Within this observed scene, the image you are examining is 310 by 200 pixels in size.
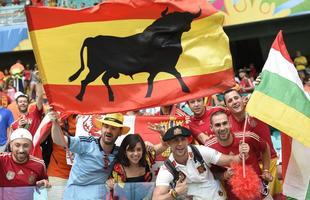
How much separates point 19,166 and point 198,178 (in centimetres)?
181

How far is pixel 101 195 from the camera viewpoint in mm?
5422

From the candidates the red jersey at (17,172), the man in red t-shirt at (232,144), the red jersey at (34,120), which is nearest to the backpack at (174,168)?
the man in red t-shirt at (232,144)

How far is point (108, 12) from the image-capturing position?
5.71 meters

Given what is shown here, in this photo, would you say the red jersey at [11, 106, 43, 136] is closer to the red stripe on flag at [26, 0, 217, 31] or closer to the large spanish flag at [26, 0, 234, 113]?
the large spanish flag at [26, 0, 234, 113]

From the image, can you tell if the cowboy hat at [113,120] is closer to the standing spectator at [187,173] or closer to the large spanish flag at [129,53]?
the large spanish flag at [129,53]

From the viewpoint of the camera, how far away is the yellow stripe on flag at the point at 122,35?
5.55 metres

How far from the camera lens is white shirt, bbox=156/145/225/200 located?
5172 mm

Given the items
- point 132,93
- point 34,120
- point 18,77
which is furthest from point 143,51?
point 18,77

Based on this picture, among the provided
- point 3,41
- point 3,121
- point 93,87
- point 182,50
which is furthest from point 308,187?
point 3,41

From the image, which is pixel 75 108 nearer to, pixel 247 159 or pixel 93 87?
pixel 93 87

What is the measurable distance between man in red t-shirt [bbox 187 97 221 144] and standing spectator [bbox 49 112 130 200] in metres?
1.17

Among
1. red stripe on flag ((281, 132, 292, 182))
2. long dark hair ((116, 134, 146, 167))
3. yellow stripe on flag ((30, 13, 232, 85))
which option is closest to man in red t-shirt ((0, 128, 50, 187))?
yellow stripe on flag ((30, 13, 232, 85))

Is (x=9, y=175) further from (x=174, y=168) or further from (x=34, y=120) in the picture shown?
(x=34, y=120)

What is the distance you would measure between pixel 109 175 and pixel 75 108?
742 mm
